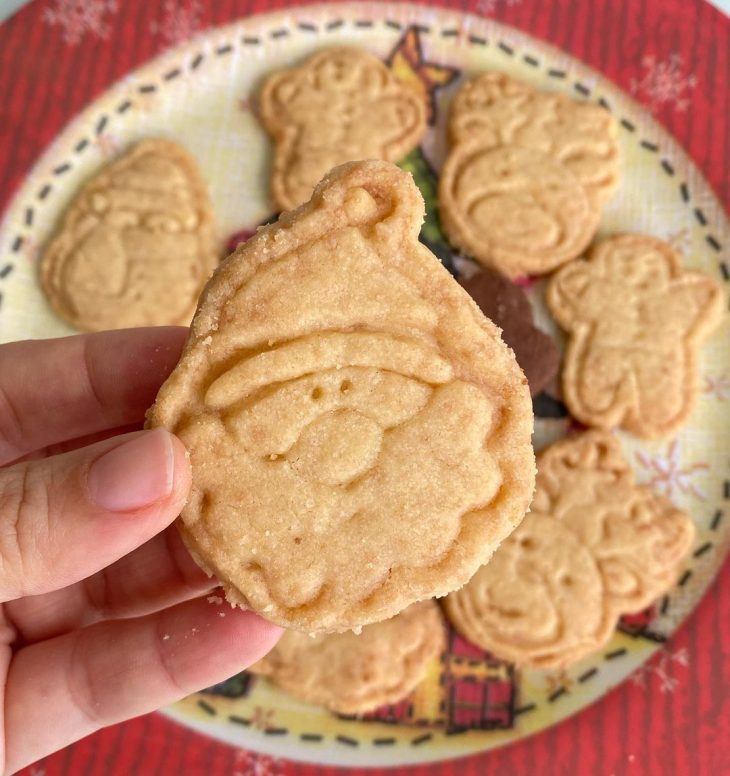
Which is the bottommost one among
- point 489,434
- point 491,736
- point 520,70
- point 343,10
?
point 491,736

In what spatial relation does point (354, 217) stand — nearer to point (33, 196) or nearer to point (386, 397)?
point (386, 397)

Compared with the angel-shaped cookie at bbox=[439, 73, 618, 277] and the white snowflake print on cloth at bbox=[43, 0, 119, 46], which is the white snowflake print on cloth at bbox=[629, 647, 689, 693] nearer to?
the angel-shaped cookie at bbox=[439, 73, 618, 277]

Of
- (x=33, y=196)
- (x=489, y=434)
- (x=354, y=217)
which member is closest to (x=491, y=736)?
(x=489, y=434)

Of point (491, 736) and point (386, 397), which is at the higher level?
point (386, 397)

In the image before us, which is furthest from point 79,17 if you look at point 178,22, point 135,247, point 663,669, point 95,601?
point 663,669

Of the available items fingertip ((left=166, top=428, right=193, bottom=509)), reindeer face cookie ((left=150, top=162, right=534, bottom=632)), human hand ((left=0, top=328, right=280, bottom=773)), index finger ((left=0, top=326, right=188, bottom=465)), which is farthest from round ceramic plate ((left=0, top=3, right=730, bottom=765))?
fingertip ((left=166, top=428, right=193, bottom=509))

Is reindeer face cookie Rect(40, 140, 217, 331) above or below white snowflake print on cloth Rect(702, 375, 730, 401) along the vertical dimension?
above
